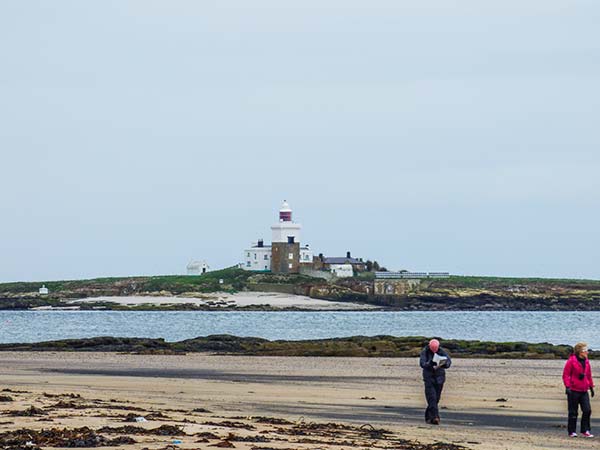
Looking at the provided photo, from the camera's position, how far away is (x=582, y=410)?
17.9 metres

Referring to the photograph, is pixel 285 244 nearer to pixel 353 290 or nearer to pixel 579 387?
pixel 353 290

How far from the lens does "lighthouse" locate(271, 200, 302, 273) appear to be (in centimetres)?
12275

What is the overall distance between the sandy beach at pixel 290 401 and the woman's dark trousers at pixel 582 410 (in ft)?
0.85

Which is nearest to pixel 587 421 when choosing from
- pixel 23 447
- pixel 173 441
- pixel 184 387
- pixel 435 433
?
pixel 435 433

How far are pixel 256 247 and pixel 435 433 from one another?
11497 centimetres

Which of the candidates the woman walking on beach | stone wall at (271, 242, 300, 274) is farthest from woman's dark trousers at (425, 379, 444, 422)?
stone wall at (271, 242, 300, 274)

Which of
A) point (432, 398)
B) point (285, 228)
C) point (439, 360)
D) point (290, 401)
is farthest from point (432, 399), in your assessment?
point (285, 228)

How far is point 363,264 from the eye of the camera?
13825cm

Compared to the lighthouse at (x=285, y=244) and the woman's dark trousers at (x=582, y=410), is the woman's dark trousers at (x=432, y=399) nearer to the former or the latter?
the woman's dark trousers at (x=582, y=410)

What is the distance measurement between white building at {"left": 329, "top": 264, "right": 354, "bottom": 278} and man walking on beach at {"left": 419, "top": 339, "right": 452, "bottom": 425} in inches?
4352

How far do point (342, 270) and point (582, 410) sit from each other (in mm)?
113335

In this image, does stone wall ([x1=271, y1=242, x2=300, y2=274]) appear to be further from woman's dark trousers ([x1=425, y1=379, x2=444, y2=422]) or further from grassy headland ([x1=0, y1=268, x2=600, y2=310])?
woman's dark trousers ([x1=425, y1=379, x2=444, y2=422])

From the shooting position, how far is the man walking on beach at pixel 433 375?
19.1m

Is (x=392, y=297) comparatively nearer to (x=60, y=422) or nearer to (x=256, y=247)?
(x=256, y=247)
